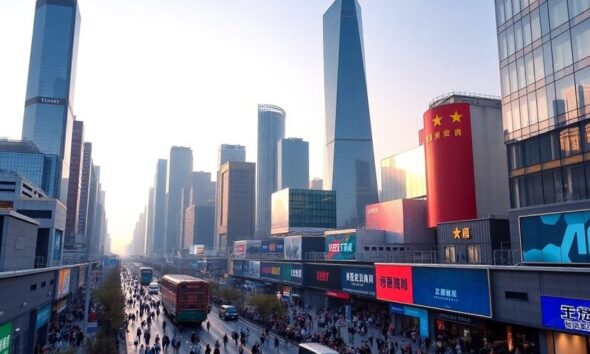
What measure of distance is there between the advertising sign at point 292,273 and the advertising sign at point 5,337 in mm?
49713

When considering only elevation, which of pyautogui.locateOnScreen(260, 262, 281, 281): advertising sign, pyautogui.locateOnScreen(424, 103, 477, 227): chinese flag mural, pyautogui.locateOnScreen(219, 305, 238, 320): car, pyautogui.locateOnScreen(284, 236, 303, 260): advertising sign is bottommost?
pyautogui.locateOnScreen(219, 305, 238, 320): car

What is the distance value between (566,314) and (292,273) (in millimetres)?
53284

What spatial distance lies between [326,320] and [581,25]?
1492 inches

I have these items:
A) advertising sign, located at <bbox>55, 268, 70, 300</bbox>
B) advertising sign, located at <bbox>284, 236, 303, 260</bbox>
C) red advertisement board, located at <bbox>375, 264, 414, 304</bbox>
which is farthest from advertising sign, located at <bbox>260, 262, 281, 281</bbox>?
advertising sign, located at <bbox>55, 268, 70, 300</bbox>

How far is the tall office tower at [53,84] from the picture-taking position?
18062 centimetres

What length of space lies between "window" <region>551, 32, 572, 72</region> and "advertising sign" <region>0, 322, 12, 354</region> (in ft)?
136

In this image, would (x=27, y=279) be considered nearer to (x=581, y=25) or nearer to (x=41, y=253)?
(x=41, y=253)

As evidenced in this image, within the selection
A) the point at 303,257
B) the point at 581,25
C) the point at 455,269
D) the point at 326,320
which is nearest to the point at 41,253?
the point at 326,320

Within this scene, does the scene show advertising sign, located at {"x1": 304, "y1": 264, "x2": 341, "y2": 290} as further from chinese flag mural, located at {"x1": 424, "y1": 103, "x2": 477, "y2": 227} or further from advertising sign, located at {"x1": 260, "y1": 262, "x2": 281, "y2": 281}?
chinese flag mural, located at {"x1": 424, "y1": 103, "x2": 477, "y2": 227}

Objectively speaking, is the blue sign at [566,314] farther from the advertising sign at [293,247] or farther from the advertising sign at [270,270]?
the advertising sign at [293,247]

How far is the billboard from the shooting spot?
31.0m

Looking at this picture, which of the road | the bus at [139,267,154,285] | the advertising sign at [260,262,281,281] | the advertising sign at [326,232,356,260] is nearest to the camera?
the road

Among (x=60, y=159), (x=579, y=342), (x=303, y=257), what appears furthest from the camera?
(x=60, y=159)

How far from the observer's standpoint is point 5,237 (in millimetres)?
30812
